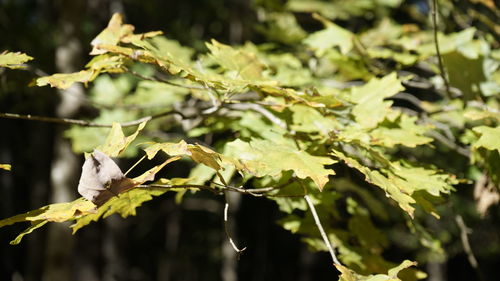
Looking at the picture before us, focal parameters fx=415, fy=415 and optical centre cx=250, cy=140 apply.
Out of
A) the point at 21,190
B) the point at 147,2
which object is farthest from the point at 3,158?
the point at 147,2

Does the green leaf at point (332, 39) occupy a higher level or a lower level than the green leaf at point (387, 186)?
higher

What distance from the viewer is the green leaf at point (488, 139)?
110 centimetres

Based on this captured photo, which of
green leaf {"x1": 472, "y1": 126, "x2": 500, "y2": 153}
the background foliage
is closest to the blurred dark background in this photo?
the background foliage

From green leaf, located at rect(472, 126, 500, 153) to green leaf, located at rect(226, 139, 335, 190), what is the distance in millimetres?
443

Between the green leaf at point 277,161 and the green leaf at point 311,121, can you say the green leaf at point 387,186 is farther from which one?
the green leaf at point 311,121

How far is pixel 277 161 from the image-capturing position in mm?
979

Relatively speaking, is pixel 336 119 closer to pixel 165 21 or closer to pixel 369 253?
pixel 369 253

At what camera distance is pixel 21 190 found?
404 inches

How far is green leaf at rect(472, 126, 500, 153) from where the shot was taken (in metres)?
1.10

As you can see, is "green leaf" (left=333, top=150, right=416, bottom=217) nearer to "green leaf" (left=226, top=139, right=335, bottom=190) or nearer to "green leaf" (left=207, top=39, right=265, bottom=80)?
"green leaf" (left=226, top=139, right=335, bottom=190)

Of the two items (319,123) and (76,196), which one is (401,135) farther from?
(76,196)

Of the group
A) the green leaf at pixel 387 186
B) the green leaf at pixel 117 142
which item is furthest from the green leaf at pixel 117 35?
the green leaf at pixel 387 186

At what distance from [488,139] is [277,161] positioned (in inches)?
23.8

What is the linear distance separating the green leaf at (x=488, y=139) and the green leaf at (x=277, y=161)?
44 centimetres
